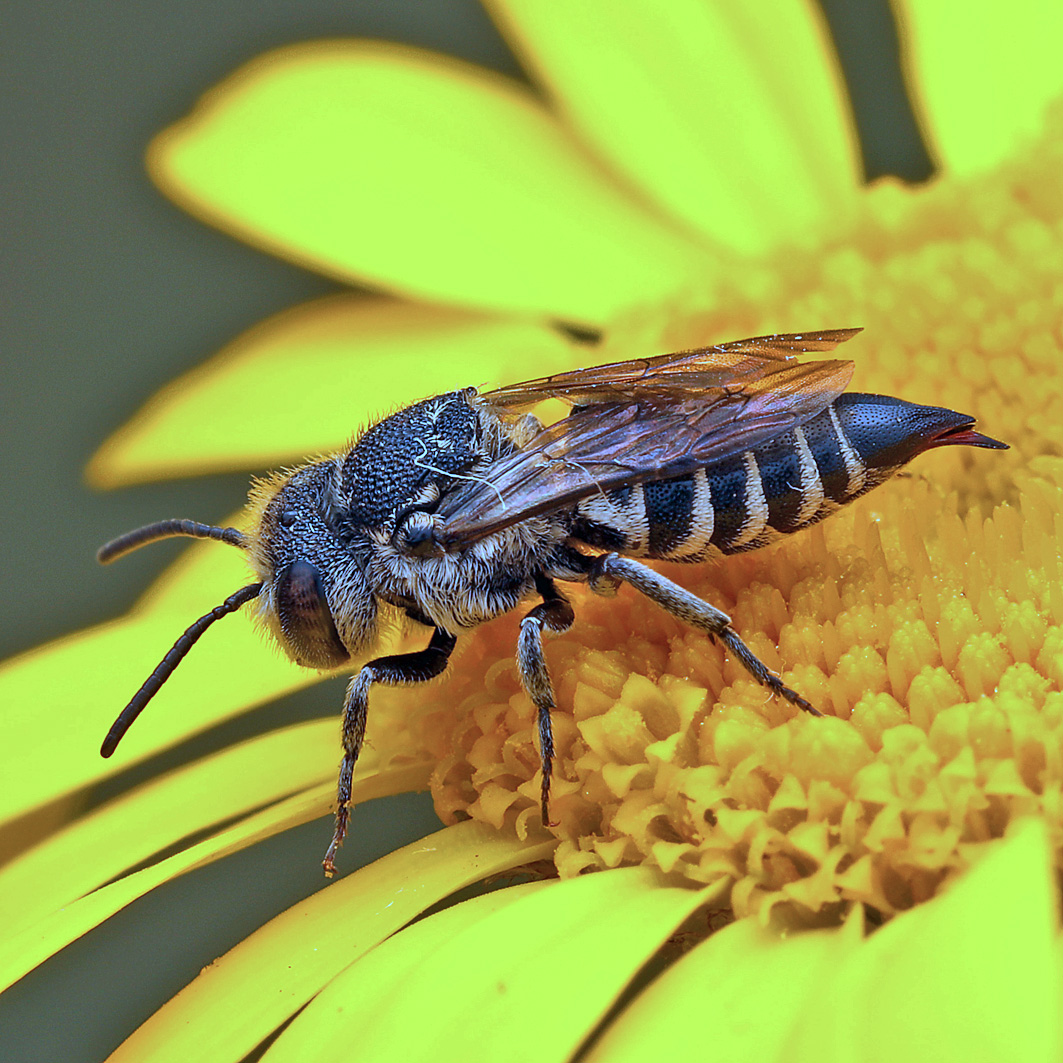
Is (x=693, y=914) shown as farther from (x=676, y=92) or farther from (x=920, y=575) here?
(x=676, y=92)

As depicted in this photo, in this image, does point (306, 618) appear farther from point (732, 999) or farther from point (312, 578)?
point (732, 999)

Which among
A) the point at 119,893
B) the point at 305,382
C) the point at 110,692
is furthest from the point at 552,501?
the point at 305,382

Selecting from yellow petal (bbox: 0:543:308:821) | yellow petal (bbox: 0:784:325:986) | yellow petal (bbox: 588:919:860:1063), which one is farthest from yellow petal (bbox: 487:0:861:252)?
yellow petal (bbox: 588:919:860:1063)

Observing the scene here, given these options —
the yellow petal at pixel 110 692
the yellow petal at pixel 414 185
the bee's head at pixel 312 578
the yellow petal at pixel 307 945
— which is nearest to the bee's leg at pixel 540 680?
the yellow petal at pixel 307 945

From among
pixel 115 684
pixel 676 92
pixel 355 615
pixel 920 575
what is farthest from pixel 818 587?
pixel 676 92

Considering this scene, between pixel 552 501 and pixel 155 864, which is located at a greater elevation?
pixel 552 501
